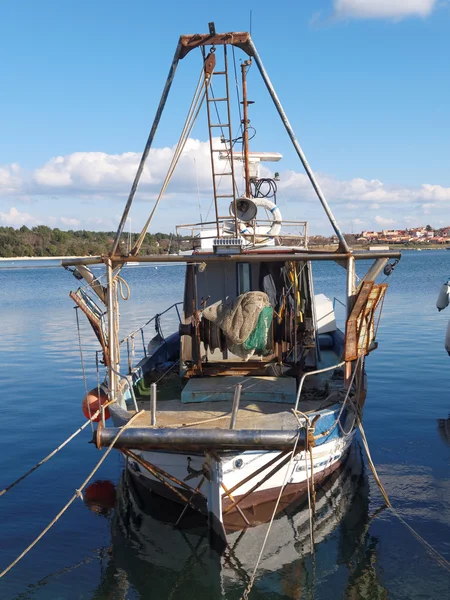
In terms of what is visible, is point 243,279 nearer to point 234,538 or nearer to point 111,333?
point 111,333

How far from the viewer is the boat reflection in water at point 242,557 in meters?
8.13

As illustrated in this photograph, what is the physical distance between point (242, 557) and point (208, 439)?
6.84 feet

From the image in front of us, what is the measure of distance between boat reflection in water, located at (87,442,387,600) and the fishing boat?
0.34 m

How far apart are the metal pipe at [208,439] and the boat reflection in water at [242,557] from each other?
185 cm

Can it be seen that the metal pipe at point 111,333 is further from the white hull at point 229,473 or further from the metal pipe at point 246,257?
the white hull at point 229,473

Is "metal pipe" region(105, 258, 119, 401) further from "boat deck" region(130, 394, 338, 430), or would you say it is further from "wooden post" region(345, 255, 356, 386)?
"wooden post" region(345, 255, 356, 386)

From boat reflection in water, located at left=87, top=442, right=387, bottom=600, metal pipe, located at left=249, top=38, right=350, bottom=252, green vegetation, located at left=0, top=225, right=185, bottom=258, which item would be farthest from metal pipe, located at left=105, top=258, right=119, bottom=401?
green vegetation, located at left=0, top=225, right=185, bottom=258

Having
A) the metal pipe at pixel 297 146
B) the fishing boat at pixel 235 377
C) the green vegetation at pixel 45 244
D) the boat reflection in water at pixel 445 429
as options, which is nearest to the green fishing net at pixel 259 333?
the fishing boat at pixel 235 377

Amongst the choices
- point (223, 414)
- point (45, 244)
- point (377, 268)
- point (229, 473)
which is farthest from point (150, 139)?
point (45, 244)

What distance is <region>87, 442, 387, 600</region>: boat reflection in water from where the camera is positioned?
8.13 meters

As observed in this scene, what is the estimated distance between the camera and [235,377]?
37.8ft

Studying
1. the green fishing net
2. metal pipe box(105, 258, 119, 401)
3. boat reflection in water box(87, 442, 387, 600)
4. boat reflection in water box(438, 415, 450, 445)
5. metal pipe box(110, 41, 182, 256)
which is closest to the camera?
boat reflection in water box(87, 442, 387, 600)

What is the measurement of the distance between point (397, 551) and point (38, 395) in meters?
12.1

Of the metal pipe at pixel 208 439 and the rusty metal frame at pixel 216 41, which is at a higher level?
the rusty metal frame at pixel 216 41
